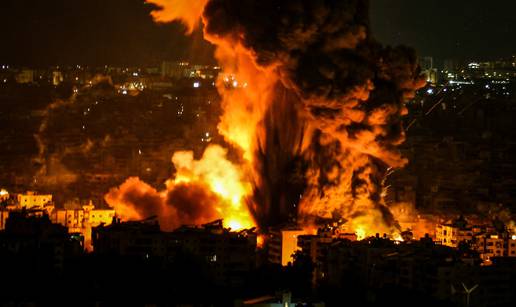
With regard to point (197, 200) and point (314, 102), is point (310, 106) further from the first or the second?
point (197, 200)

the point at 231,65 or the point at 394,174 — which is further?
the point at 394,174

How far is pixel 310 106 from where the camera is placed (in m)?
23.8

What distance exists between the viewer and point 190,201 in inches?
1007

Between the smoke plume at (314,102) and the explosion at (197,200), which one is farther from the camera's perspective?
the explosion at (197,200)

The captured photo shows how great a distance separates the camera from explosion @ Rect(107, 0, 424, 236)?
2338cm

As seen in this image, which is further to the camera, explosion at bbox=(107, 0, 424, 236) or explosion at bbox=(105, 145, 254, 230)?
explosion at bbox=(105, 145, 254, 230)

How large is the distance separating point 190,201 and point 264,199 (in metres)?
1.78

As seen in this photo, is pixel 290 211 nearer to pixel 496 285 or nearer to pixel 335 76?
pixel 335 76

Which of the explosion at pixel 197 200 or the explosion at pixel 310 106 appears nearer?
the explosion at pixel 310 106

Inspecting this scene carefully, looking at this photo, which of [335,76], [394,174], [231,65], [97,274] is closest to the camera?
[97,274]

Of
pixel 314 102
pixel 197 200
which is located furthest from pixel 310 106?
pixel 197 200

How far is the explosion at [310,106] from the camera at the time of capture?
23.4 metres

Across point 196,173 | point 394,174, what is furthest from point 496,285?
point 394,174

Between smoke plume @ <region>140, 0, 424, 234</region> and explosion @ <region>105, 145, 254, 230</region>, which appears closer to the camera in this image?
smoke plume @ <region>140, 0, 424, 234</region>
